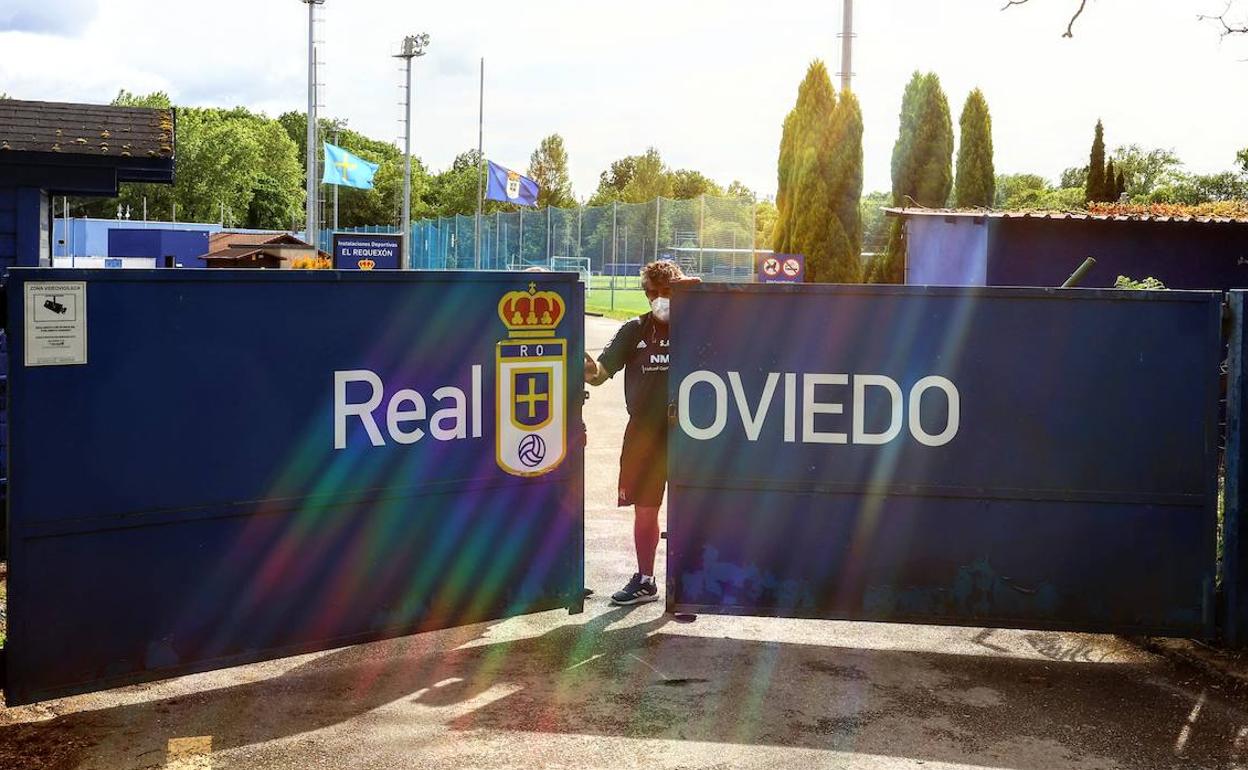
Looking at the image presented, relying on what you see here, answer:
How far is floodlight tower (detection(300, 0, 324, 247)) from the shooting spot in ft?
149

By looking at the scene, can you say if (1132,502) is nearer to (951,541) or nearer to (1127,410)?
(1127,410)

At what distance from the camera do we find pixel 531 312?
252 inches

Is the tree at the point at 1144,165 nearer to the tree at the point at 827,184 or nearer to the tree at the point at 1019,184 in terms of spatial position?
the tree at the point at 1019,184

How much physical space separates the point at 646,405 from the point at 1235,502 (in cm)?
310

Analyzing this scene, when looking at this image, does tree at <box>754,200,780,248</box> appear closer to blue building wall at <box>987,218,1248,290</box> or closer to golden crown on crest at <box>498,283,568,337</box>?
blue building wall at <box>987,218,1248,290</box>

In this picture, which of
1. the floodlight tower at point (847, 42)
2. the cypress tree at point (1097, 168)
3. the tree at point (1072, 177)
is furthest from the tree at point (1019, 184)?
the floodlight tower at point (847, 42)

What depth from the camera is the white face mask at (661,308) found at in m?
7.53

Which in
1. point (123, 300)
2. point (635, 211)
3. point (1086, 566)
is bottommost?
point (1086, 566)

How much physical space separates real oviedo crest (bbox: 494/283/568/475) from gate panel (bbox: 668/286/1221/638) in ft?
1.91

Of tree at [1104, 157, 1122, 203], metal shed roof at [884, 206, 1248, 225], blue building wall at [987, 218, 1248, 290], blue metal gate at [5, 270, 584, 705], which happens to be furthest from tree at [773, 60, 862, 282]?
blue metal gate at [5, 270, 584, 705]

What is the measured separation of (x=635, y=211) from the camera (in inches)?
1638

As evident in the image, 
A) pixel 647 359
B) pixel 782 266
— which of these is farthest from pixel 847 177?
pixel 647 359

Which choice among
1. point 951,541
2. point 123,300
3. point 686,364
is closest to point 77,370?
point 123,300

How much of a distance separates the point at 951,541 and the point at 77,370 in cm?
408
